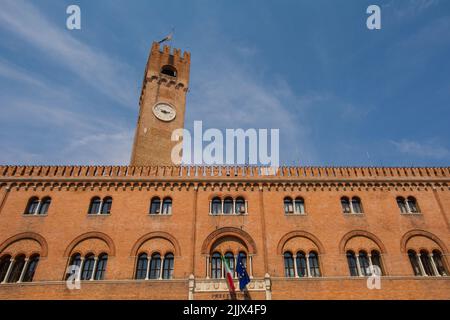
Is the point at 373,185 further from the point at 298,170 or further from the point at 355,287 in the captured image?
the point at 355,287

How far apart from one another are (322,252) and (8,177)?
18529mm

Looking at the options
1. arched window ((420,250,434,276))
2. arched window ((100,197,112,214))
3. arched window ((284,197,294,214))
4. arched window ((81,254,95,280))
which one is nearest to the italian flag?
arched window ((284,197,294,214))

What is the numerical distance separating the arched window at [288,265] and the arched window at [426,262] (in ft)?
23.1

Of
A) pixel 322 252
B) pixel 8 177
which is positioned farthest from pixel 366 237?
pixel 8 177

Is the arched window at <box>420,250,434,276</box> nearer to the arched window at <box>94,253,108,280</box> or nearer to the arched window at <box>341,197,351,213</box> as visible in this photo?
the arched window at <box>341,197,351,213</box>

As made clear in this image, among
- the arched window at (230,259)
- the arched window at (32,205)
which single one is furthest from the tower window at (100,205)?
the arched window at (230,259)

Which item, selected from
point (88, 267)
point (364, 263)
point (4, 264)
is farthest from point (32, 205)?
point (364, 263)

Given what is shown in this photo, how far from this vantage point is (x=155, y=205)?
59.0ft

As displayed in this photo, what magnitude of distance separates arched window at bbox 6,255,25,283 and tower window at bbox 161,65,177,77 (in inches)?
744

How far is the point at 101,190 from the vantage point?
59.6 ft

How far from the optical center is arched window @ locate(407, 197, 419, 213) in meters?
18.1

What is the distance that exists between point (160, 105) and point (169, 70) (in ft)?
17.0

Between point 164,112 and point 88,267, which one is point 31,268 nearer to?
point 88,267
